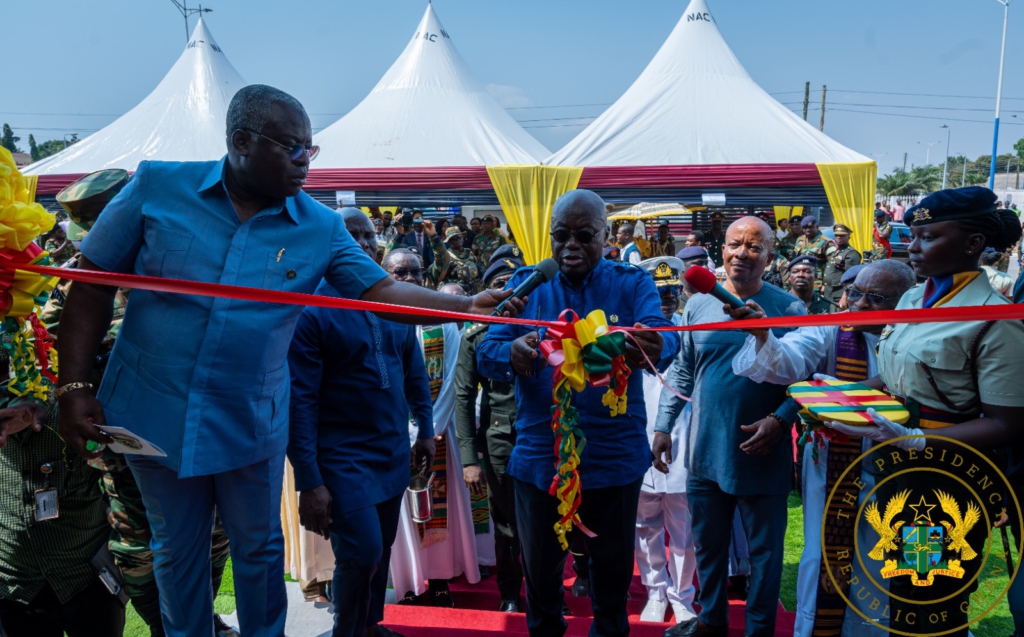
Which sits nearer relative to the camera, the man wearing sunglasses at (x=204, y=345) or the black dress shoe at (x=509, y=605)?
the man wearing sunglasses at (x=204, y=345)

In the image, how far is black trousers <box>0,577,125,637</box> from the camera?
278 centimetres

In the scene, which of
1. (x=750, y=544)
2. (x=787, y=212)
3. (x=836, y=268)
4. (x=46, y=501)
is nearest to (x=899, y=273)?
(x=750, y=544)

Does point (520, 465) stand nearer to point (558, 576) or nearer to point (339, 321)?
point (558, 576)

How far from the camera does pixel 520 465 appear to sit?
2.85 m

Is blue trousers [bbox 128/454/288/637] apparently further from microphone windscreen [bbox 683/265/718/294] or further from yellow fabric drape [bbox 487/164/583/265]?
yellow fabric drape [bbox 487/164/583/265]

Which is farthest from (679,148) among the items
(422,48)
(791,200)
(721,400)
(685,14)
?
(721,400)

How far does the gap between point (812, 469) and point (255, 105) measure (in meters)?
2.88

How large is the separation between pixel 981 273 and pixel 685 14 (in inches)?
540

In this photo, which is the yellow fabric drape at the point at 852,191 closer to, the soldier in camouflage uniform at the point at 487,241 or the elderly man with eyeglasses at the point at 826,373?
the soldier in camouflage uniform at the point at 487,241

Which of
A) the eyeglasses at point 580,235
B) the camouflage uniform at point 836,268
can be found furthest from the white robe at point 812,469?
the camouflage uniform at point 836,268

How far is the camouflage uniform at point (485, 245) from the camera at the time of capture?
527 inches

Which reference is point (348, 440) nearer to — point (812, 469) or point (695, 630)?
point (695, 630)

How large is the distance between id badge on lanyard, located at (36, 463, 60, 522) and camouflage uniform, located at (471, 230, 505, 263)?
34.7 feet

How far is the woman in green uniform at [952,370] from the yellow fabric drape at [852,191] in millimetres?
9268
